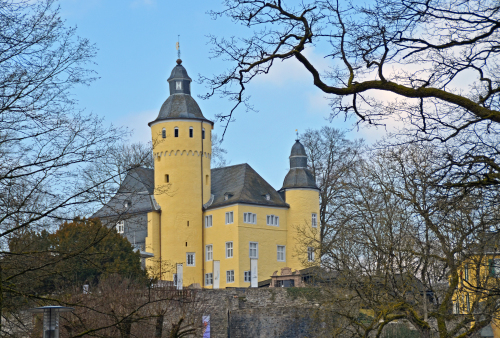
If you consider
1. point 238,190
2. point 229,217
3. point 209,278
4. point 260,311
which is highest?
point 238,190

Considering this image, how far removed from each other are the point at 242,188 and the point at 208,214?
2.88m

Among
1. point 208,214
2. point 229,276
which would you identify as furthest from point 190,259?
point 208,214

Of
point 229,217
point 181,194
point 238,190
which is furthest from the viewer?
point 238,190

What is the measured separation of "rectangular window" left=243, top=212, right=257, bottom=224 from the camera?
46.8 m

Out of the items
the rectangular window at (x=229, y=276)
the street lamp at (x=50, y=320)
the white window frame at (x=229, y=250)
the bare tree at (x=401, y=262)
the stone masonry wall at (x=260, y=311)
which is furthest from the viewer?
the white window frame at (x=229, y=250)

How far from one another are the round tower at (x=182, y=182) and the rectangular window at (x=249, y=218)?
131 inches

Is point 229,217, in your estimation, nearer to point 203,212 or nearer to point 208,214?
point 208,214

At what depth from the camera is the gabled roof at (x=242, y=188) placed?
47.5 meters

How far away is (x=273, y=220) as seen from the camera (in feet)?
158

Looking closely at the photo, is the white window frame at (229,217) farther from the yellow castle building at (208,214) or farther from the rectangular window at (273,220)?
the rectangular window at (273,220)

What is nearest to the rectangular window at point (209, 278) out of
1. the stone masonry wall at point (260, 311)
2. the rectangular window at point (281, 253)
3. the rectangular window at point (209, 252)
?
the rectangular window at point (209, 252)

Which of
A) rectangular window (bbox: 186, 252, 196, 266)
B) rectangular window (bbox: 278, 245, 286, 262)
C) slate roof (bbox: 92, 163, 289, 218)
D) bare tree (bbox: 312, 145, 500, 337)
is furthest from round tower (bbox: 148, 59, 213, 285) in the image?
bare tree (bbox: 312, 145, 500, 337)

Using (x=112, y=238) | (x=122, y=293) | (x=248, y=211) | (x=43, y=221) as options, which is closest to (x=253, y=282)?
(x=248, y=211)

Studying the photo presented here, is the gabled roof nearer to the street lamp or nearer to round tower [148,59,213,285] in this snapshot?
round tower [148,59,213,285]
